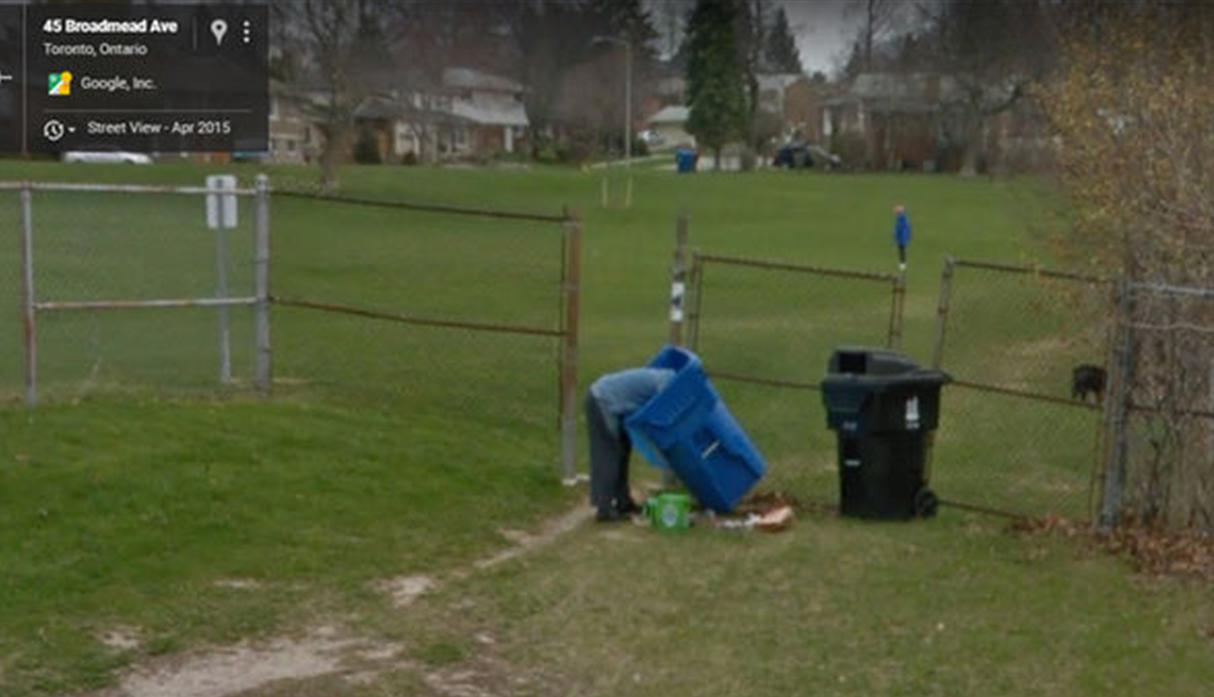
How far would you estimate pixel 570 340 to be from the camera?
897 centimetres

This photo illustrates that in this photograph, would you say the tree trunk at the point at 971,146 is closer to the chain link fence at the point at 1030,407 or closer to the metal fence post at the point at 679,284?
the chain link fence at the point at 1030,407

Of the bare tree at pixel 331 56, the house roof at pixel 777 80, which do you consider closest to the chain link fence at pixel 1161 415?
the bare tree at pixel 331 56

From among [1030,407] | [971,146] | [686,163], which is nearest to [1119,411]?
[1030,407]

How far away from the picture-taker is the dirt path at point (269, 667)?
530 cm

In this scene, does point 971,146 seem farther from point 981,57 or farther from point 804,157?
point 804,157

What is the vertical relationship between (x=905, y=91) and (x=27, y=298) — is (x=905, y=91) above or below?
above

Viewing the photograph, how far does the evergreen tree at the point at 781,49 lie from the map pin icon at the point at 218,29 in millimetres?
75041

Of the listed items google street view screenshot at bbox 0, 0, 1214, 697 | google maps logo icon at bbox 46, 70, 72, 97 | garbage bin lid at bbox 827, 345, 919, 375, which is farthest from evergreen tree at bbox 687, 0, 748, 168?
garbage bin lid at bbox 827, 345, 919, 375

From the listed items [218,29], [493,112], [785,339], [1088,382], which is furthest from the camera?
[493,112]

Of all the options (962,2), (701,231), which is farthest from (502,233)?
(962,2)

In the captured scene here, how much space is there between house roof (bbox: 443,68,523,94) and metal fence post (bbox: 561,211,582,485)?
197ft

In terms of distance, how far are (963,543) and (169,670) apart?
4.54m

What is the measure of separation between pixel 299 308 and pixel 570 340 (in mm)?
8441

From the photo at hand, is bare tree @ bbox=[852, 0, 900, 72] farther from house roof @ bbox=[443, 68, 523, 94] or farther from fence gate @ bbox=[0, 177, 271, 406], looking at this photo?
fence gate @ bbox=[0, 177, 271, 406]
